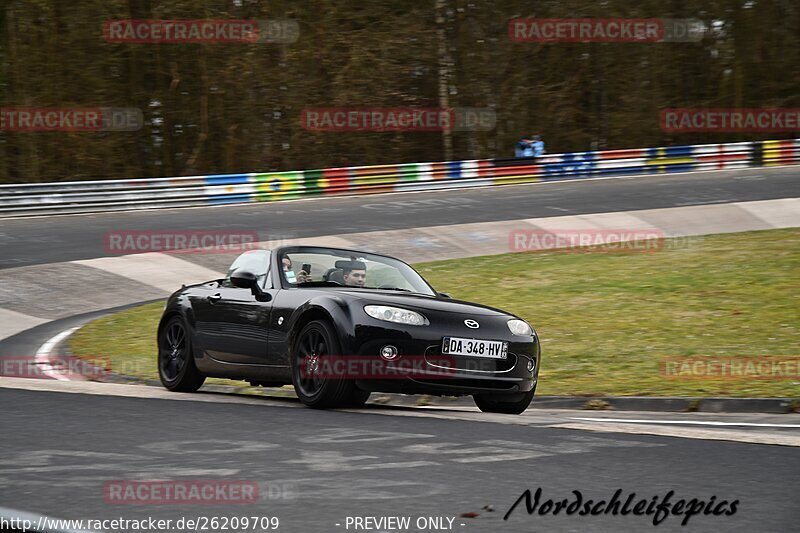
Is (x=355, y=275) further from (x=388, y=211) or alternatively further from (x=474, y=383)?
(x=388, y=211)

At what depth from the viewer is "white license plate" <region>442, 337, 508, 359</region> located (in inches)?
337

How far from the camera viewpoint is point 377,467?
19.4 feet

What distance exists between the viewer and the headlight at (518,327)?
9.02 metres

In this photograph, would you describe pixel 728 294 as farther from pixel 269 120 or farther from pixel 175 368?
pixel 269 120

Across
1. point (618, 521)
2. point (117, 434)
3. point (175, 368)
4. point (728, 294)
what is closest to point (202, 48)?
point (728, 294)

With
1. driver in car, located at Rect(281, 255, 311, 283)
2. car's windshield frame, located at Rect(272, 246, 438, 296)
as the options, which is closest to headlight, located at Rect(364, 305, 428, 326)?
car's windshield frame, located at Rect(272, 246, 438, 296)

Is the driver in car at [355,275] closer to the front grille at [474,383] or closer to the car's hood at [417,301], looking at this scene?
the car's hood at [417,301]

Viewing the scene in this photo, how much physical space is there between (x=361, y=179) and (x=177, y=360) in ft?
78.6

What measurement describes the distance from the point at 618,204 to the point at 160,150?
20413 mm

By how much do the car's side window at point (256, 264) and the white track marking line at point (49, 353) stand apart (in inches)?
121

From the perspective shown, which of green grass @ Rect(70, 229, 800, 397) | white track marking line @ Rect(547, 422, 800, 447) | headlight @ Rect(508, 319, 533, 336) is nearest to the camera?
white track marking line @ Rect(547, 422, 800, 447)

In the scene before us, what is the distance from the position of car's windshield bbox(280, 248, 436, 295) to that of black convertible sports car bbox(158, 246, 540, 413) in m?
0.01

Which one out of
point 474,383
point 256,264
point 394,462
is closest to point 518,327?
point 474,383

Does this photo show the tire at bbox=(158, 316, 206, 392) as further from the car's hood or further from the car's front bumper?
the car's front bumper
